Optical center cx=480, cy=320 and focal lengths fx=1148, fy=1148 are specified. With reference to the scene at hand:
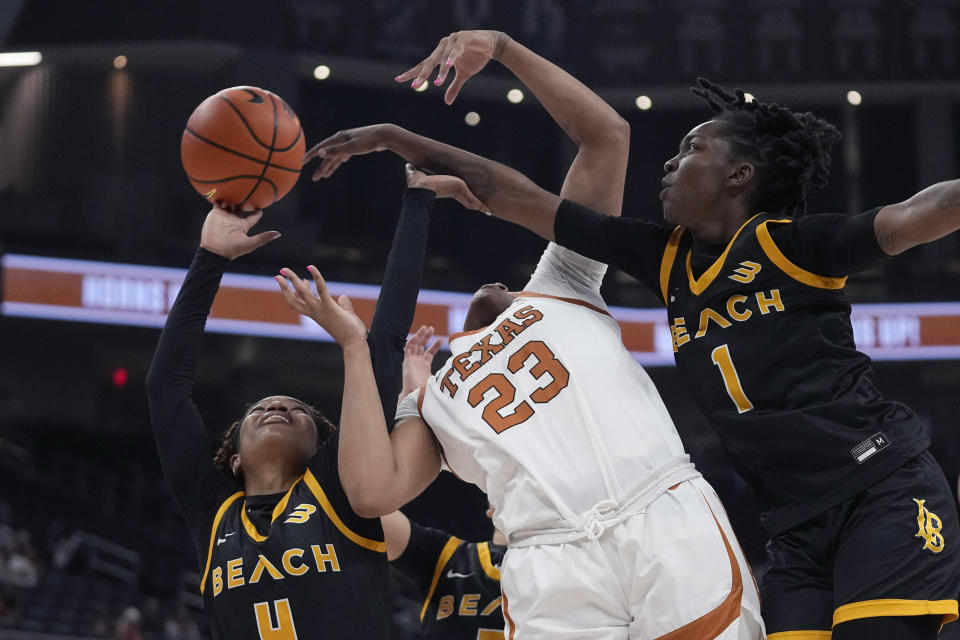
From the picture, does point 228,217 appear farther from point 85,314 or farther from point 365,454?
point 85,314

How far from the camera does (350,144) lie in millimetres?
3666

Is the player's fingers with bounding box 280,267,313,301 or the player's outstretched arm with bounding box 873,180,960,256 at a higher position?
the player's outstretched arm with bounding box 873,180,960,256

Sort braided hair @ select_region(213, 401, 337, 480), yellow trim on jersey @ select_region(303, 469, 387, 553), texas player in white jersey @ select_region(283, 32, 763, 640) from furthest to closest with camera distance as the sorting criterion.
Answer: braided hair @ select_region(213, 401, 337, 480), yellow trim on jersey @ select_region(303, 469, 387, 553), texas player in white jersey @ select_region(283, 32, 763, 640)

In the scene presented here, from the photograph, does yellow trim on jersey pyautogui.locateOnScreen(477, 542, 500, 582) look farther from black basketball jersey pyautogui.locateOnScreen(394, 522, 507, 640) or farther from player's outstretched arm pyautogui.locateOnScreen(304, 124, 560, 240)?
player's outstretched arm pyautogui.locateOnScreen(304, 124, 560, 240)

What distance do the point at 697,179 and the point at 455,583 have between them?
6.53 ft

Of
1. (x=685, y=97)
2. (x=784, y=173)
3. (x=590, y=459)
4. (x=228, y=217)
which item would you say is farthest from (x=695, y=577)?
(x=685, y=97)

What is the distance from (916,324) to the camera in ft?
50.4

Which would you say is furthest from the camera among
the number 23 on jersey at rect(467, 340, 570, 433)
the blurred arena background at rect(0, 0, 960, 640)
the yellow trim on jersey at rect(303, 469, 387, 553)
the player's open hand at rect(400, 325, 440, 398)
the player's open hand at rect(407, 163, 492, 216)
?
the blurred arena background at rect(0, 0, 960, 640)

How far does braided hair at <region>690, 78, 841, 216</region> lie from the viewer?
315 cm

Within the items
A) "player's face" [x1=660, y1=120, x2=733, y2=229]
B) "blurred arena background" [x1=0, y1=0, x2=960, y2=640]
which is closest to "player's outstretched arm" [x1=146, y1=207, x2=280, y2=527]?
"player's face" [x1=660, y1=120, x2=733, y2=229]

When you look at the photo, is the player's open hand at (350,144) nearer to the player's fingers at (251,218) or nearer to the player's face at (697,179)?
the player's fingers at (251,218)

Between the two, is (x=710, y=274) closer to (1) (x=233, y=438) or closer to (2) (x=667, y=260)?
(2) (x=667, y=260)

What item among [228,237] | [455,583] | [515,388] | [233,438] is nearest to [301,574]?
[233,438]

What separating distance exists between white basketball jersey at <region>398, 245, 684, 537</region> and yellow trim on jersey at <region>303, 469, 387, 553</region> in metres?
0.38
